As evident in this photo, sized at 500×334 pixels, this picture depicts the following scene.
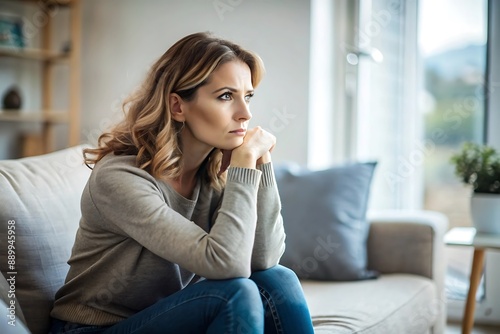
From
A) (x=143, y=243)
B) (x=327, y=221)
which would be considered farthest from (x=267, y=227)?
(x=327, y=221)

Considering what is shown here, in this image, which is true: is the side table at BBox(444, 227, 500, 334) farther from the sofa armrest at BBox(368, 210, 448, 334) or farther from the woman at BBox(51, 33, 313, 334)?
the woman at BBox(51, 33, 313, 334)

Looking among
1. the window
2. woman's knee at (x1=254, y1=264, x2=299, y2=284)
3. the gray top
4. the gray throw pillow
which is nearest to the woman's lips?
the gray top

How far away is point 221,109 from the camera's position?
155 centimetres

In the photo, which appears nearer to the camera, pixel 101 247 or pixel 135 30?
Result: pixel 101 247

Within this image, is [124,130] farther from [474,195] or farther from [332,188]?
[474,195]

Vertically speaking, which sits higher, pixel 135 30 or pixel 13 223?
pixel 135 30

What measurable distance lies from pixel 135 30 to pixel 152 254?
226 centimetres

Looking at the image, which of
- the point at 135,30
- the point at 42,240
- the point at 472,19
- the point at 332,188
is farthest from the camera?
the point at 135,30

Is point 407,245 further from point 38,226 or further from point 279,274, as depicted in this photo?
point 38,226

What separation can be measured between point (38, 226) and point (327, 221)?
1036 millimetres

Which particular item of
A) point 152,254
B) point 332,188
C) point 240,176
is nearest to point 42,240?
point 152,254

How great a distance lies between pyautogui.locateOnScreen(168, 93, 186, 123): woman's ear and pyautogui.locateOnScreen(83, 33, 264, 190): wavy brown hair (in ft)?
0.03

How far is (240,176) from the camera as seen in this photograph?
1467 mm

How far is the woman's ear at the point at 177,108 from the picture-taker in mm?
1552
